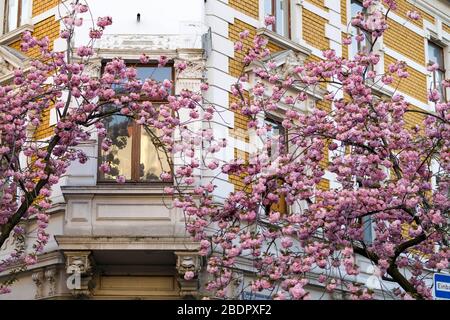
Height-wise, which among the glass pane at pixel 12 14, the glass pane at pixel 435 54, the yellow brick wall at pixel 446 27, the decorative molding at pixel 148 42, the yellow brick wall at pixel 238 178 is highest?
the yellow brick wall at pixel 446 27

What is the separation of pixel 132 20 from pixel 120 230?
3845mm

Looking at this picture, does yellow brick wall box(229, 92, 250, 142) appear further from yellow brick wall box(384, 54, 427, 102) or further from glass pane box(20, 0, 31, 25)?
yellow brick wall box(384, 54, 427, 102)

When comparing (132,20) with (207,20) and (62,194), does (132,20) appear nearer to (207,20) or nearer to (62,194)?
(207,20)

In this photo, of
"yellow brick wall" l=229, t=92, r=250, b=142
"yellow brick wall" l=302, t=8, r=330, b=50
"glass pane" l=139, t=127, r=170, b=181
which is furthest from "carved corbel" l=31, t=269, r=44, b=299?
"yellow brick wall" l=302, t=8, r=330, b=50

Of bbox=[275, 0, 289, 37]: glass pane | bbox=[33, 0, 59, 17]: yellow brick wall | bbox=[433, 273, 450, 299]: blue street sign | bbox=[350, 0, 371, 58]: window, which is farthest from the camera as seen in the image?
bbox=[350, 0, 371, 58]: window

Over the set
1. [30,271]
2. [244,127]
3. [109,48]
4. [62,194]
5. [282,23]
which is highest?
[282,23]

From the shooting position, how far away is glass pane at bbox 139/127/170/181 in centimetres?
1672

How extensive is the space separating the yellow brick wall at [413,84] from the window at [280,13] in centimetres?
325

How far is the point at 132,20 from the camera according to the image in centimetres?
1714

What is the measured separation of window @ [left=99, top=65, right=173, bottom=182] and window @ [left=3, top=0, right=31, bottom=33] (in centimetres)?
332

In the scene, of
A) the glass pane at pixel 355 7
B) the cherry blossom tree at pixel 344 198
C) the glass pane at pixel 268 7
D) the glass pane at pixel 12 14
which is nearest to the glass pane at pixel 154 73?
the cherry blossom tree at pixel 344 198

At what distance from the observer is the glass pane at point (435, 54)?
23844 millimetres

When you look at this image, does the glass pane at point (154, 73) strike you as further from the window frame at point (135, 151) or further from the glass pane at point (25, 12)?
the glass pane at point (25, 12)

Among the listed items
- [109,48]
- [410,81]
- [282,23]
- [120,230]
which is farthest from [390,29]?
[120,230]
